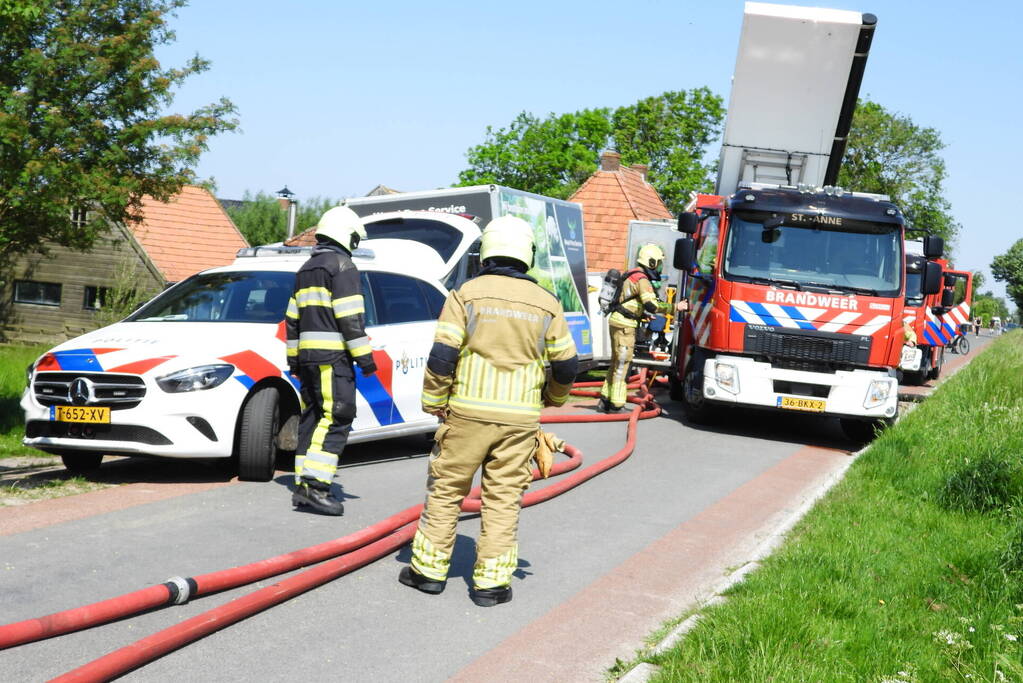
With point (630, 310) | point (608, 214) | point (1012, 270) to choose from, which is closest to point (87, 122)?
point (630, 310)

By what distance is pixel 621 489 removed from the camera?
9.08 m

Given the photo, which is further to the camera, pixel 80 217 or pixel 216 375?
pixel 80 217

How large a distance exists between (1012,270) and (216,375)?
138516 millimetres

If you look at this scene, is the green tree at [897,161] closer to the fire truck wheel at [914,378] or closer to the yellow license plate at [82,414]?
the fire truck wheel at [914,378]

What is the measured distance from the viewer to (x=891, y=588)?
19.7 ft

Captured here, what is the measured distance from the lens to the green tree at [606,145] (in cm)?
6275

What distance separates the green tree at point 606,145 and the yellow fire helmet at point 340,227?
171ft

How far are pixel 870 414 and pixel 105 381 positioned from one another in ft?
27.4

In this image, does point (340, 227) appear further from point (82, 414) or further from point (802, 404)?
point (802, 404)

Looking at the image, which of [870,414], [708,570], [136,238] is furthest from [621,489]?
[136,238]

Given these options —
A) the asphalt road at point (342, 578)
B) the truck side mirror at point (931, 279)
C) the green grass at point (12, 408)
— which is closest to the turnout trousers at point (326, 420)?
Answer: the asphalt road at point (342, 578)

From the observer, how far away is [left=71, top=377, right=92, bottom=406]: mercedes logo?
777 cm

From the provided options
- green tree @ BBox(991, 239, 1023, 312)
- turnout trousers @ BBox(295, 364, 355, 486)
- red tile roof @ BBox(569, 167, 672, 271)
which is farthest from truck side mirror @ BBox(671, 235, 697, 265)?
green tree @ BBox(991, 239, 1023, 312)

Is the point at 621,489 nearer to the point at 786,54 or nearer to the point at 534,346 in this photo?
the point at 534,346
